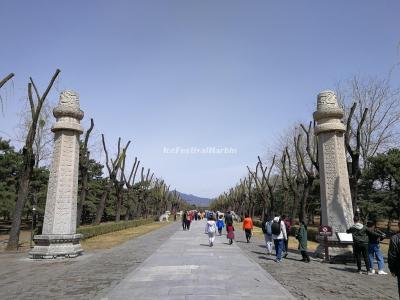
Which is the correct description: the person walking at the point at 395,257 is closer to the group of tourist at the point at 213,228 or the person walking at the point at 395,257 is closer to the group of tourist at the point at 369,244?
the group of tourist at the point at 369,244

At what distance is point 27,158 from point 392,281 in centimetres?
1609

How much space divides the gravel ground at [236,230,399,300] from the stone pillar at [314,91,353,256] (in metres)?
1.93

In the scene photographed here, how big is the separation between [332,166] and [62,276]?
10.7 metres

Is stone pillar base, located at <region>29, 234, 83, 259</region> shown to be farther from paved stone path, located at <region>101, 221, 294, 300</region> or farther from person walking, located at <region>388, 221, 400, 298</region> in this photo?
person walking, located at <region>388, 221, 400, 298</region>

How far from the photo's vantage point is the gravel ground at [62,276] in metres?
8.08

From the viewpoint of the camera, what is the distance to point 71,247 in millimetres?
14633

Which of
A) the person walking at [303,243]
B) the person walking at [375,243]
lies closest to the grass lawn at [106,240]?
the person walking at [303,243]

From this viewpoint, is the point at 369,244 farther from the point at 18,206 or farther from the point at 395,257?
the point at 18,206

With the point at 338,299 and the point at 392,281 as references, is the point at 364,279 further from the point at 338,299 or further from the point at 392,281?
the point at 338,299

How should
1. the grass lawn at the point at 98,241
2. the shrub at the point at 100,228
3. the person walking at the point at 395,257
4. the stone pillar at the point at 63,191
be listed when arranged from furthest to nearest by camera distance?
the shrub at the point at 100,228
the grass lawn at the point at 98,241
the stone pillar at the point at 63,191
the person walking at the point at 395,257

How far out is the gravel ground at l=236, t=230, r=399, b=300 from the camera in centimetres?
805

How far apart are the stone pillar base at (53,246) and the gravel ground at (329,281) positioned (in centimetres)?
766

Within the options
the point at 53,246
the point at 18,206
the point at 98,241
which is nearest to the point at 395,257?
the point at 53,246

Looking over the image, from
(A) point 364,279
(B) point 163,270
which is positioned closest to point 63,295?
(B) point 163,270
